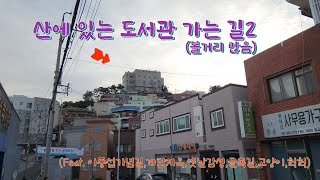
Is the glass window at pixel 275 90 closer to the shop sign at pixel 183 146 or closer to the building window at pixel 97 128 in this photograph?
the shop sign at pixel 183 146

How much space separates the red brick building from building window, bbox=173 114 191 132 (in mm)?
8233

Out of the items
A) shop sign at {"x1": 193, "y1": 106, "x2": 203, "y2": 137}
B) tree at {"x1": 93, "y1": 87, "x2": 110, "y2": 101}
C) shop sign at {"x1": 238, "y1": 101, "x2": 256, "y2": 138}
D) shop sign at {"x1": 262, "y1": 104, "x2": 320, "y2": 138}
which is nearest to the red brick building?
shop sign at {"x1": 262, "y1": 104, "x2": 320, "y2": 138}

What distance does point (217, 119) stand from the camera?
63.0 ft

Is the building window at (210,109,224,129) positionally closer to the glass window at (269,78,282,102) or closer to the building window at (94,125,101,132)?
the glass window at (269,78,282,102)

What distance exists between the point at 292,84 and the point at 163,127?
15892mm

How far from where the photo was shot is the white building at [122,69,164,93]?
123 m

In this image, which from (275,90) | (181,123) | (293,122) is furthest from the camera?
(181,123)

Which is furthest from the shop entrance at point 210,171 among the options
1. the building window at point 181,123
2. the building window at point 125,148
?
the building window at point 125,148

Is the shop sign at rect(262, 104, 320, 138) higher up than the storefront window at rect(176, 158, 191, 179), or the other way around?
the shop sign at rect(262, 104, 320, 138)

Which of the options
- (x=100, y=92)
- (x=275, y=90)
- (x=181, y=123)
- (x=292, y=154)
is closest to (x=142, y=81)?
(x=100, y=92)

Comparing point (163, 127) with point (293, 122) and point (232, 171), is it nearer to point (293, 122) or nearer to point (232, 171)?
point (232, 171)

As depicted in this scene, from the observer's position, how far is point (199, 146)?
21203 mm

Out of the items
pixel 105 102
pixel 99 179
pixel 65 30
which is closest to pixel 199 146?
pixel 65 30

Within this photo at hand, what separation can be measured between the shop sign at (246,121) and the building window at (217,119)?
119 inches
